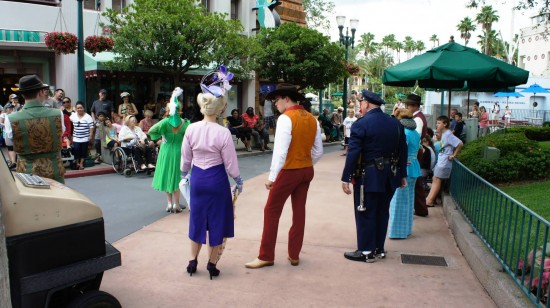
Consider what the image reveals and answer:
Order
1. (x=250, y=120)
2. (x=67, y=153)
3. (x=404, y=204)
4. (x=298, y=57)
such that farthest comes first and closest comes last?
(x=298, y=57) < (x=250, y=120) < (x=67, y=153) < (x=404, y=204)

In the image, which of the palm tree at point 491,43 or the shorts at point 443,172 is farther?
the palm tree at point 491,43

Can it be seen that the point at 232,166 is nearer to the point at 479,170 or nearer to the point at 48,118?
the point at 48,118

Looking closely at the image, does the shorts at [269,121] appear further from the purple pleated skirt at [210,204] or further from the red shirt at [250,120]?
the purple pleated skirt at [210,204]

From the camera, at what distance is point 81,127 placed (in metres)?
11.3

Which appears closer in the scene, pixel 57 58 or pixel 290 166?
pixel 290 166

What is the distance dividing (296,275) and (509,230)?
2.03 m

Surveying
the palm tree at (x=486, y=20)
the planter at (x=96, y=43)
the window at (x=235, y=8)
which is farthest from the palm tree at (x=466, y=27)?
Result: the planter at (x=96, y=43)

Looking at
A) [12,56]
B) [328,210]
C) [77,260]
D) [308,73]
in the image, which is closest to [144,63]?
[12,56]

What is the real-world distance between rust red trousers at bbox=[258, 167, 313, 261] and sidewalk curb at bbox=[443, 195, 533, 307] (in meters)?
1.82

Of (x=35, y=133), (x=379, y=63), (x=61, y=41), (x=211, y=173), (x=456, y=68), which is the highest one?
(x=379, y=63)

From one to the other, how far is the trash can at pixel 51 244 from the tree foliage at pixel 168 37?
36.7ft

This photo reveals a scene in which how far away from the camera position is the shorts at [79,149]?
1137cm

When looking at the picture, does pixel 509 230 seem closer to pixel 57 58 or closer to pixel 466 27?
pixel 57 58

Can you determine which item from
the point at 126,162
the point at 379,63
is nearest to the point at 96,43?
the point at 126,162
